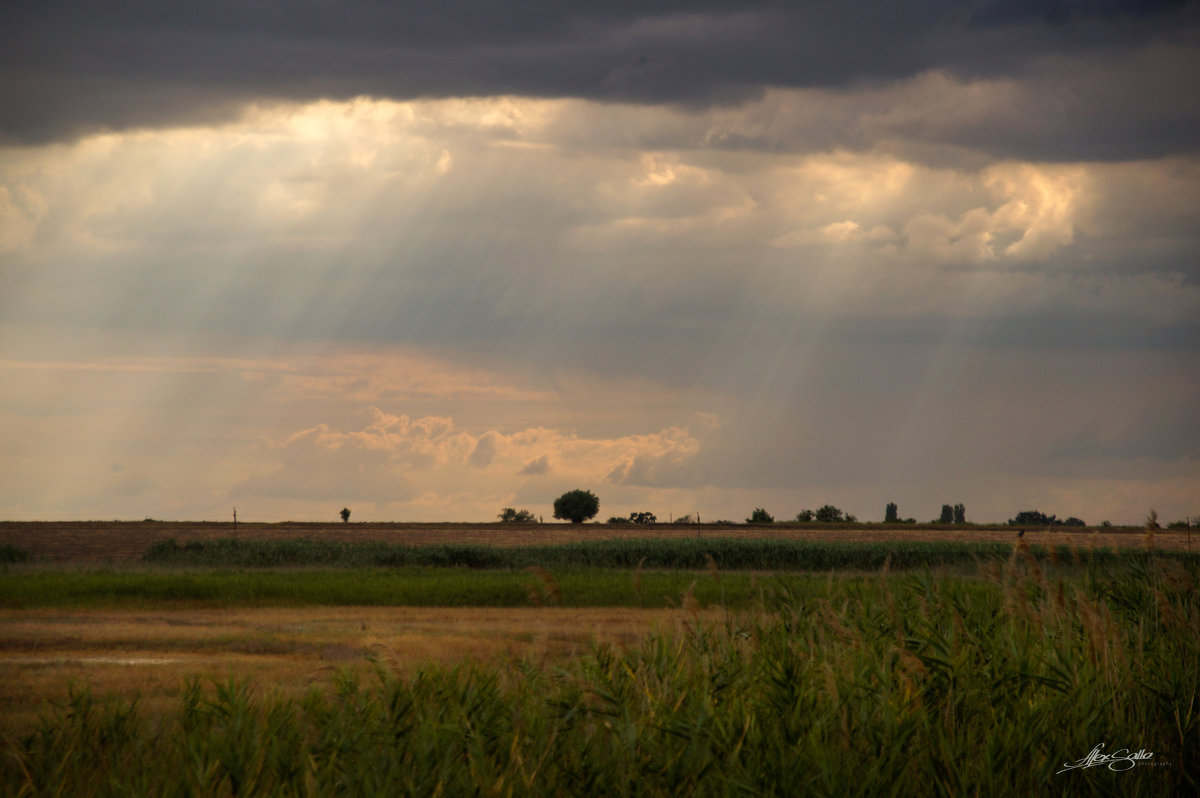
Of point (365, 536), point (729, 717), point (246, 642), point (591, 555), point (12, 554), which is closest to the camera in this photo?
point (729, 717)

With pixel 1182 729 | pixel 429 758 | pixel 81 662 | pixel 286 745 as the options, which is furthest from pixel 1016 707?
pixel 81 662

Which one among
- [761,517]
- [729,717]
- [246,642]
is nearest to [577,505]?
[761,517]

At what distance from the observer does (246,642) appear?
63.1ft

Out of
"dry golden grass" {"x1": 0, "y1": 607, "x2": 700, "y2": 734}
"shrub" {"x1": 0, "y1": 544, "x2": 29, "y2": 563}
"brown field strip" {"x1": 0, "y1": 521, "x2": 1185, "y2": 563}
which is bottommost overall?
"dry golden grass" {"x1": 0, "y1": 607, "x2": 700, "y2": 734}

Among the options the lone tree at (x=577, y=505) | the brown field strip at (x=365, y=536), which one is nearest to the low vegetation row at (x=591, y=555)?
the brown field strip at (x=365, y=536)

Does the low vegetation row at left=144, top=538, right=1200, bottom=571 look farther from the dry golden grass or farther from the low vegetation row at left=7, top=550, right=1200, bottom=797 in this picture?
the low vegetation row at left=7, top=550, right=1200, bottom=797

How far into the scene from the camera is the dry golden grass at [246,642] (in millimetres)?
14078

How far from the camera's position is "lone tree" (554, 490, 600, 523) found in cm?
9602

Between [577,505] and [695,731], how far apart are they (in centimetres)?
9009

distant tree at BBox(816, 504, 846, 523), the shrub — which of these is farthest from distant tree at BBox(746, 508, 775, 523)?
the shrub

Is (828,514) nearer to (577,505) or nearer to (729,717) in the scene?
(577,505)

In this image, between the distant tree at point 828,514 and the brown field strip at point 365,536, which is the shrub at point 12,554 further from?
the distant tree at point 828,514

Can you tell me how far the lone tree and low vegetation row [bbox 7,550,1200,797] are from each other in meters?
86.4

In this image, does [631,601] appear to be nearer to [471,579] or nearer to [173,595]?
[471,579]
